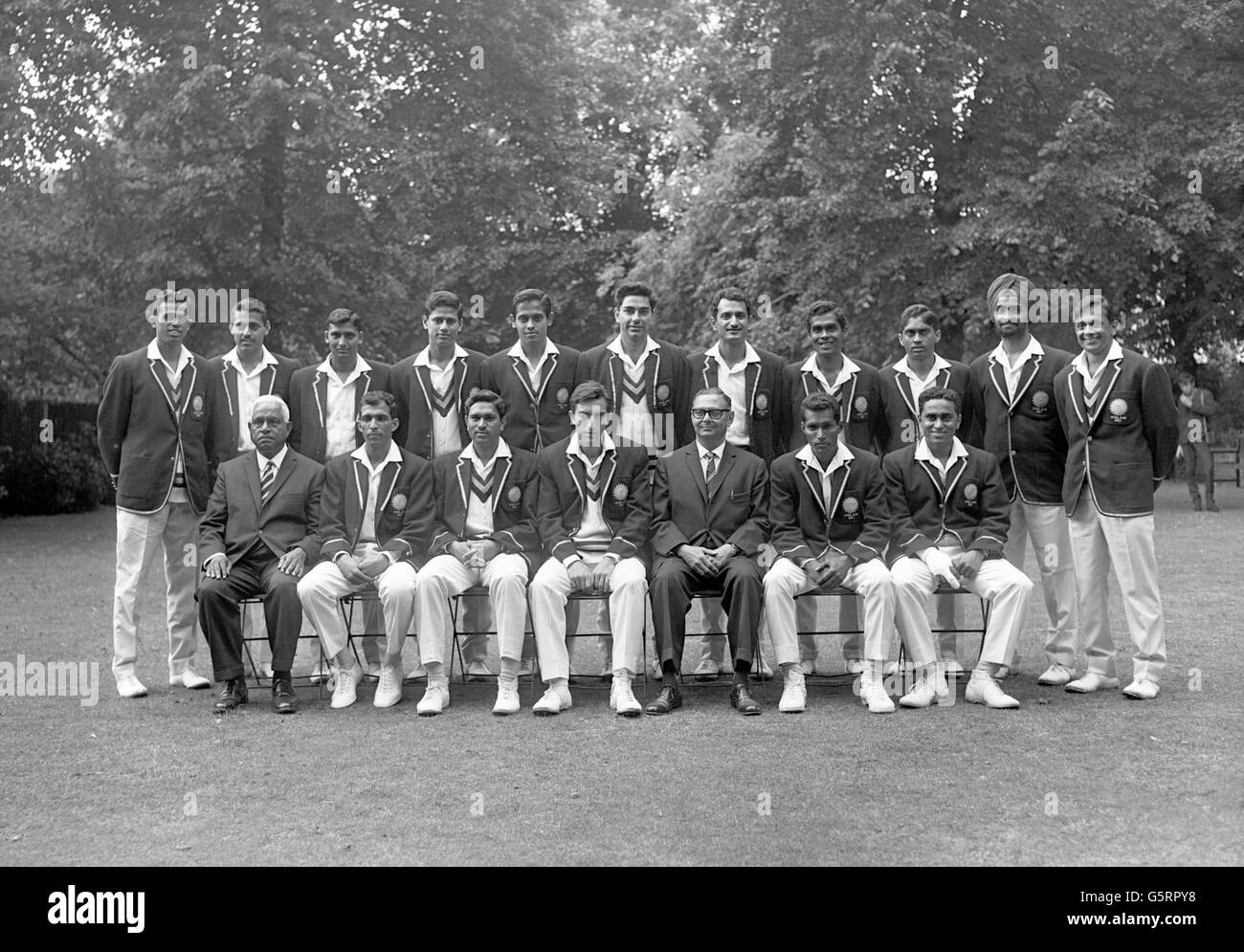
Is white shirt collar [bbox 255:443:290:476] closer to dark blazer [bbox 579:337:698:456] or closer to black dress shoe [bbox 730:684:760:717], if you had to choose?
dark blazer [bbox 579:337:698:456]

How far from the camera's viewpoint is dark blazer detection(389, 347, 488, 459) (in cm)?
826

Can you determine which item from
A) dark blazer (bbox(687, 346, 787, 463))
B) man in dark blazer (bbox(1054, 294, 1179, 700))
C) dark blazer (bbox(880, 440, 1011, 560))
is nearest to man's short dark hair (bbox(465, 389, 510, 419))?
dark blazer (bbox(687, 346, 787, 463))

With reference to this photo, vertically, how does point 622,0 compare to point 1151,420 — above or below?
above

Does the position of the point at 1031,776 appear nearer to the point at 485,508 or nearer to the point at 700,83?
the point at 485,508

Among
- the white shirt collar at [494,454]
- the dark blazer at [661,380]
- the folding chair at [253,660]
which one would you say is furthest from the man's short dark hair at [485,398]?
the folding chair at [253,660]

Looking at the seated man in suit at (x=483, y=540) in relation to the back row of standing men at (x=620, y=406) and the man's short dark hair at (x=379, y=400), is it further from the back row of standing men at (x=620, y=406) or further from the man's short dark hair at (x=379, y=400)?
the man's short dark hair at (x=379, y=400)

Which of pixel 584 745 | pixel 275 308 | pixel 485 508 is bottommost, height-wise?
pixel 584 745

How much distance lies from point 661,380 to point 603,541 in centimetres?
115

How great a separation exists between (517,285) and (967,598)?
1899 cm

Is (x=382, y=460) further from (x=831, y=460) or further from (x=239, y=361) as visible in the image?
(x=831, y=460)

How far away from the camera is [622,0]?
32.8m

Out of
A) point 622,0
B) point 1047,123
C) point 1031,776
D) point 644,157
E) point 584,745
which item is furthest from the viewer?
point 622,0

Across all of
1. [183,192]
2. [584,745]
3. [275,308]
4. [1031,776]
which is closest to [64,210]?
[183,192]

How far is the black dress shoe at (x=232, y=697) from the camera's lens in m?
7.39
